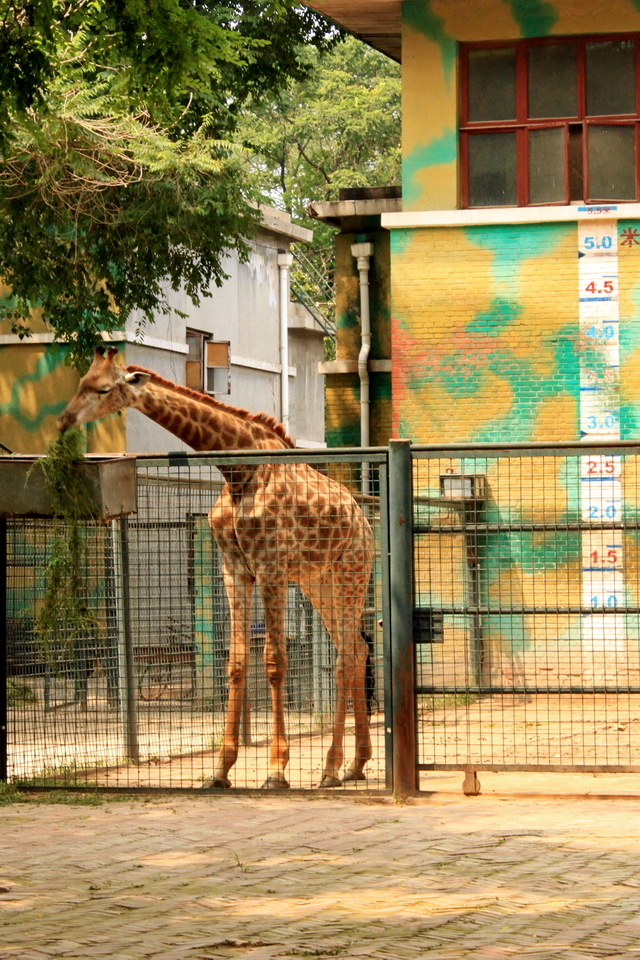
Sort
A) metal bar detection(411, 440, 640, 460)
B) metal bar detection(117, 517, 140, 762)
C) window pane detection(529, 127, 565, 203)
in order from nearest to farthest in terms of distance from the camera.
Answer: metal bar detection(411, 440, 640, 460), metal bar detection(117, 517, 140, 762), window pane detection(529, 127, 565, 203)

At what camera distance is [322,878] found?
22.1 feet

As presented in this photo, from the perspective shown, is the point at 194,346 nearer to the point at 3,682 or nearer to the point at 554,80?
the point at 554,80

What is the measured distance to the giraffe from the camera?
9805mm

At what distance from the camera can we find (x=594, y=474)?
1791cm

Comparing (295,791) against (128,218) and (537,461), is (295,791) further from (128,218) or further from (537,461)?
(128,218)

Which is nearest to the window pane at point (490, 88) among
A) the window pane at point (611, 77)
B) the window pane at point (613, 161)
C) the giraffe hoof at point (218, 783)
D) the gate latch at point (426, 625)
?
the window pane at point (611, 77)

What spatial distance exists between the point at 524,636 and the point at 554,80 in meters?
8.94

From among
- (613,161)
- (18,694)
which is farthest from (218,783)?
(613,161)

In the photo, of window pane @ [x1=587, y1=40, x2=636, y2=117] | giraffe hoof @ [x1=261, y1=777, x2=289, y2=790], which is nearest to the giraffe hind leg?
giraffe hoof @ [x1=261, y1=777, x2=289, y2=790]

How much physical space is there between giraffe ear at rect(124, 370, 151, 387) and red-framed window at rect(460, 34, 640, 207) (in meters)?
9.32

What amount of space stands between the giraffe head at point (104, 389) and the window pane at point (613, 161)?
985 cm

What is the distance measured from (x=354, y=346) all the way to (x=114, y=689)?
11.5 m

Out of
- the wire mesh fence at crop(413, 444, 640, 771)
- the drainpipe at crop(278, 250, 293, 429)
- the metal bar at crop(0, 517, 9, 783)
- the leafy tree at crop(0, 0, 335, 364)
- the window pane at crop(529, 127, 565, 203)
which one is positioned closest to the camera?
the wire mesh fence at crop(413, 444, 640, 771)

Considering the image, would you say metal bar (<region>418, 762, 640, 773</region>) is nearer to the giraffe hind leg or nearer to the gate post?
the gate post
